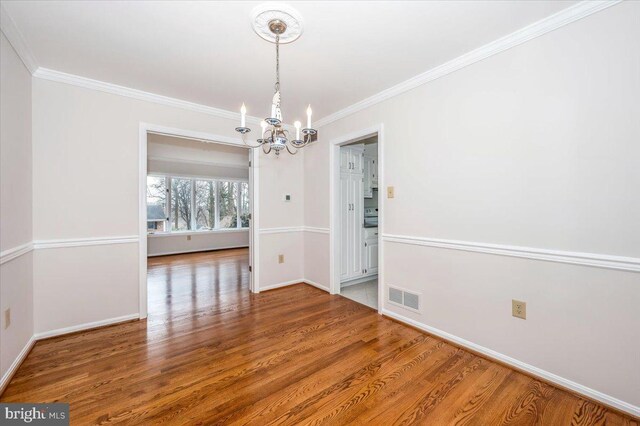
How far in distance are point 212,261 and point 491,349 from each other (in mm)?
5526

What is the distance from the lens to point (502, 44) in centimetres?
200

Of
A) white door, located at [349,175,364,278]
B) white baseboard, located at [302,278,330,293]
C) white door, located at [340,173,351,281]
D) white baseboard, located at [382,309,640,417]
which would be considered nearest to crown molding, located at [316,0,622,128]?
white door, located at [340,173,351,281]

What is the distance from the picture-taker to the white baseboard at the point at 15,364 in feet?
5.75

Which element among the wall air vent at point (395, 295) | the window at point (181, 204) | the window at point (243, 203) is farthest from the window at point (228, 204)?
the wall air vent at point (395, 295)

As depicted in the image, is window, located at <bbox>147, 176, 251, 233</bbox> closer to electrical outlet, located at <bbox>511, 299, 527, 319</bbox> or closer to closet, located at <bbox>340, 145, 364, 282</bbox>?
closet, located at <bbox>340, 145, 364, 282</bbox>

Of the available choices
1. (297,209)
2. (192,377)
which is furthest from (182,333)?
(297,209)

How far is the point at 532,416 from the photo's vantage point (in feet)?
5.03

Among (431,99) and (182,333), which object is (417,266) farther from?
(182,333)

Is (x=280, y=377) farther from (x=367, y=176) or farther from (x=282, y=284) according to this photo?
(x=367, y=176)

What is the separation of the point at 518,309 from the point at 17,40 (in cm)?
415

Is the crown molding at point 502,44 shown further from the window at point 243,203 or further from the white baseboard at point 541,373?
the window at point 243,203

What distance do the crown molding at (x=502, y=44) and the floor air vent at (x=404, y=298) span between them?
6.76 ft

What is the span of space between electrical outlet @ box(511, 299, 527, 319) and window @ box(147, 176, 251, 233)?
6.09m

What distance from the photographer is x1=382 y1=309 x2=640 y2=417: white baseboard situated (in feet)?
5.12
